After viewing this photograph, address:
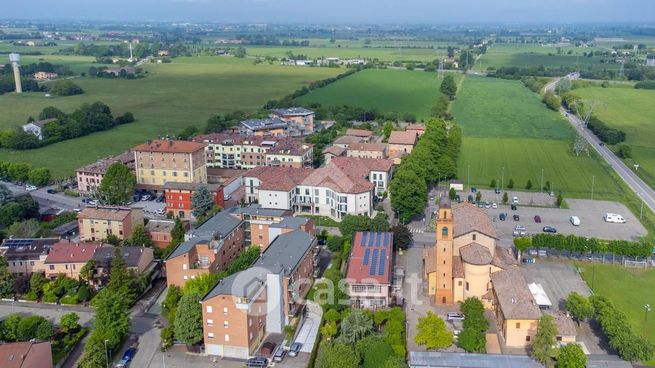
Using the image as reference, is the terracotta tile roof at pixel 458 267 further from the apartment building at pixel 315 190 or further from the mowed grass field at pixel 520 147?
the mowed grass field at pixel 520 147

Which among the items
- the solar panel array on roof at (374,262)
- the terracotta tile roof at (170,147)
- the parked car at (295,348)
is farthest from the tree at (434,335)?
the terracotta tile roof at (170,147)

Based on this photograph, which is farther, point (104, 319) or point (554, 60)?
point (554, 60)

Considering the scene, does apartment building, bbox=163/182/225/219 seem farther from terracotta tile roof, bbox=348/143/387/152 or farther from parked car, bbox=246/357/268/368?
parked car, bbox=246/357/268/368

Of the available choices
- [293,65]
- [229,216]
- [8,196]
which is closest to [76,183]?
[8,196]

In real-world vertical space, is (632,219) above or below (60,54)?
below

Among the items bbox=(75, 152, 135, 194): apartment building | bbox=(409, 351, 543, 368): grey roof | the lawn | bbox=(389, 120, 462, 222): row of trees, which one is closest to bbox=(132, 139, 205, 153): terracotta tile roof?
bbox=(75, 152, 135, 194): apartment building

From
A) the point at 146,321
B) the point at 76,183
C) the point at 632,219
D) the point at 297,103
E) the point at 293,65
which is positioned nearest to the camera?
the point at 146,321

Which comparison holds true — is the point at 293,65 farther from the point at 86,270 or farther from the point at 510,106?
the point at 86,270

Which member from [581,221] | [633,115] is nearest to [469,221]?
[581,221]
